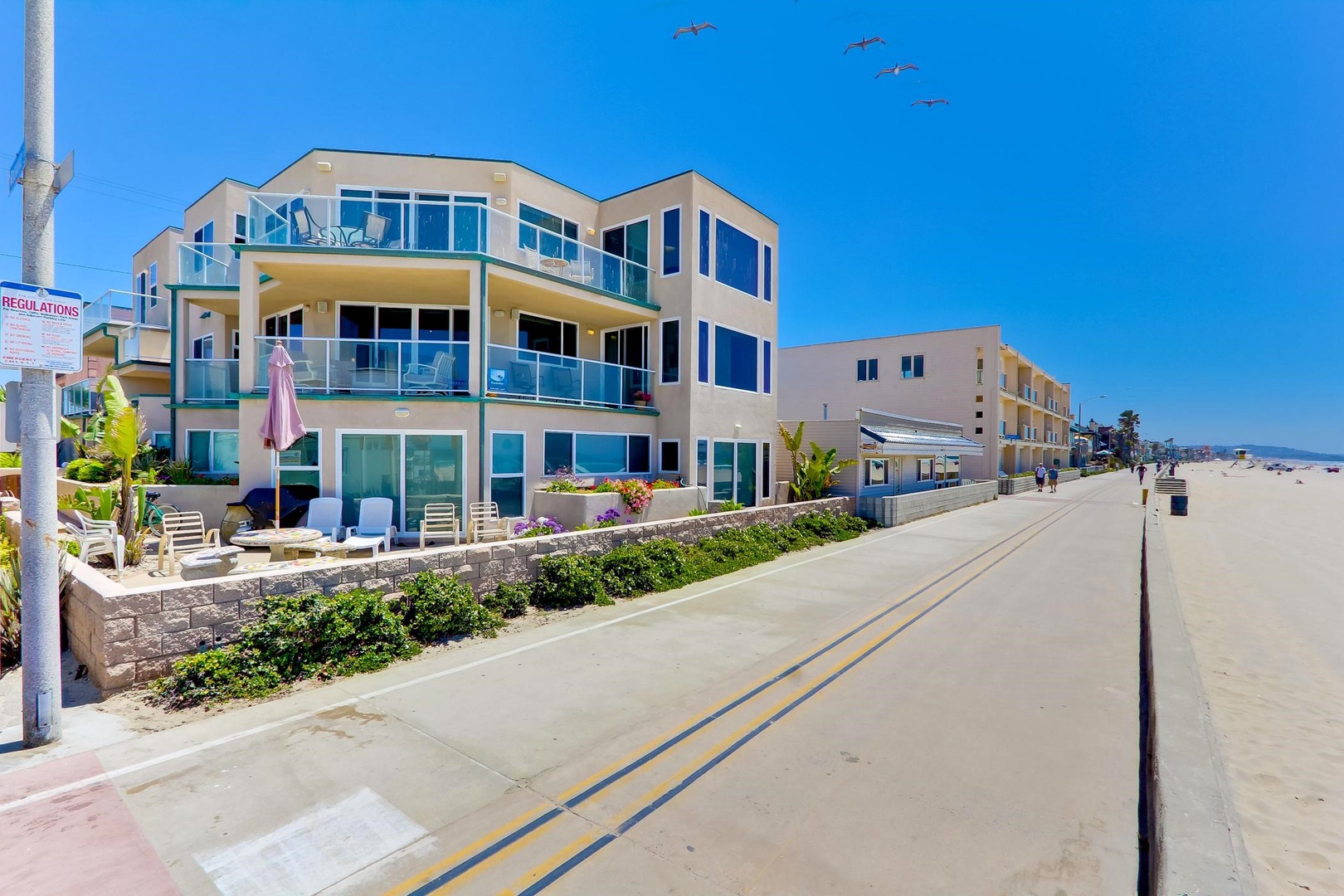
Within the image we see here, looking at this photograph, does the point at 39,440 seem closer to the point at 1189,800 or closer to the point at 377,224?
the point at 1189,800

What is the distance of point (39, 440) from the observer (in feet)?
15.5

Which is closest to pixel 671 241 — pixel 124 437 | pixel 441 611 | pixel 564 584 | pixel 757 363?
pixel 757 363

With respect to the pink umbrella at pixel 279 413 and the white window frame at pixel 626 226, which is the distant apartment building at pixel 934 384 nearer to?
the white window frame at pixel 626 226

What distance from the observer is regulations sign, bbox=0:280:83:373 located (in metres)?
4.47

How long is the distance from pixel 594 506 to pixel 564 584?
363 cm

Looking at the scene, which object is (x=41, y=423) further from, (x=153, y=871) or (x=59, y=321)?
(x=153, y=871)

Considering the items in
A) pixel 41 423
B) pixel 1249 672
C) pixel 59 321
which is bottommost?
pixel 1249 672

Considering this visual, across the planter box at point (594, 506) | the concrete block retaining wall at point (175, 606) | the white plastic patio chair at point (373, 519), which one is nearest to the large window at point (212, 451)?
the white plastic patio chair at point (373, 519)

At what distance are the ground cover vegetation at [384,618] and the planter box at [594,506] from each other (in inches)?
72.7

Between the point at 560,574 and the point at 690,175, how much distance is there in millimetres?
12511

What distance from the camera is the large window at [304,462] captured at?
12.5 metres

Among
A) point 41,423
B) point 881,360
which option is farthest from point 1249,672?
point 881,360

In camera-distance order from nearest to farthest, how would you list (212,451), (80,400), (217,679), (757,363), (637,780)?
(637,780), (217,679), (212,451), (757,363), (80,400)

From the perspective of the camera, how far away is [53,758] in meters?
4.55
